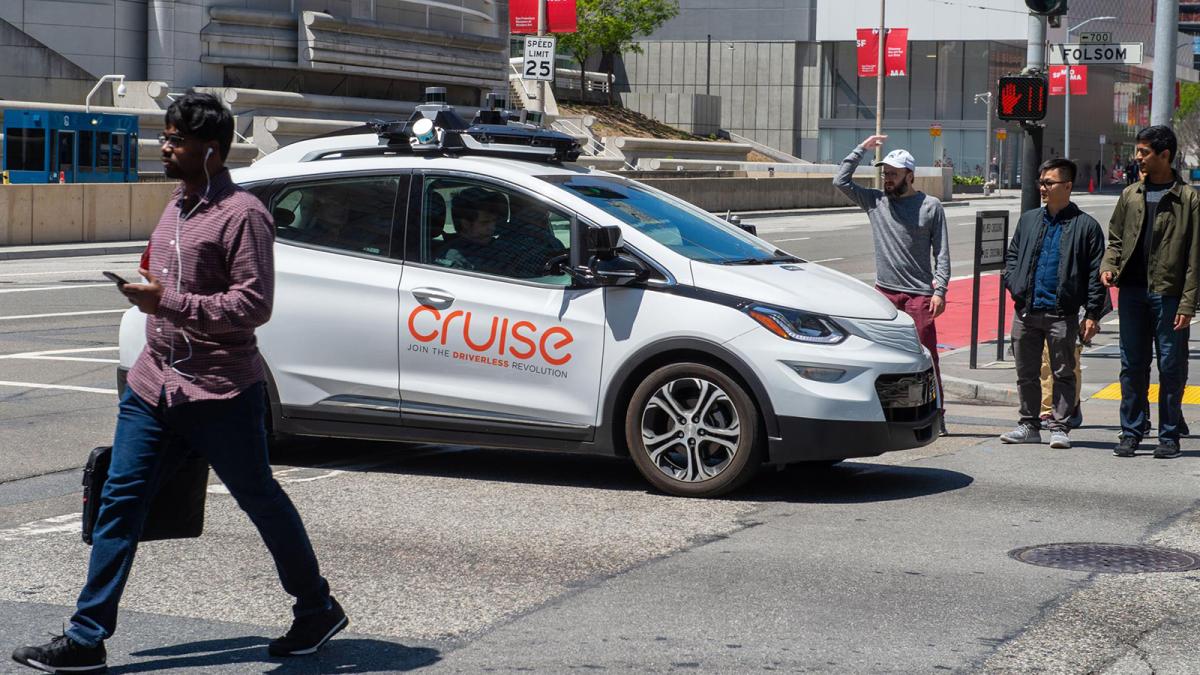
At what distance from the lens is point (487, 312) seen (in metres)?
8.33

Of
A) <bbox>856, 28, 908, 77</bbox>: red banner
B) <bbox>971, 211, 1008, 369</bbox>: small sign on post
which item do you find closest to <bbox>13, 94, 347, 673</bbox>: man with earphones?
<bbox>971, 211, 1008, 369</bbox>: small sign on post

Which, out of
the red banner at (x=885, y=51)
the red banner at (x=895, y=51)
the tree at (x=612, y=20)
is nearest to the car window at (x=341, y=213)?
the red banner at (x=895, y=51)

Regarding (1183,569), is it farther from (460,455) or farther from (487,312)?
(460,455)

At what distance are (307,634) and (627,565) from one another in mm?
1773

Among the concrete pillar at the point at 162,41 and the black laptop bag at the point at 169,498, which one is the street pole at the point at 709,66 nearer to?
the concrete pillar at the point at 162,41

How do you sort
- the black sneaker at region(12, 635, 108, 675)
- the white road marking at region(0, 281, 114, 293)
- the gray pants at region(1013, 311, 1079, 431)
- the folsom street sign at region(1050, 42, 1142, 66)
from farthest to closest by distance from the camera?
the white road marking at region(0, 281, 114, 293)
the folsom street sign at region(1050, 42, 1142, 66)
the gray pants at region(1013, 311, 1079, 431)
the black sneaker at region(12, 635, 108, 675)

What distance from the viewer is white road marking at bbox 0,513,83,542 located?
282 inches

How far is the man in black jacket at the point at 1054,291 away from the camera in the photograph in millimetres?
9859

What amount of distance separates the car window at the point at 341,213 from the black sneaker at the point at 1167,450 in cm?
462

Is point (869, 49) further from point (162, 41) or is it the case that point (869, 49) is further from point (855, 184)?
point (855, 184)

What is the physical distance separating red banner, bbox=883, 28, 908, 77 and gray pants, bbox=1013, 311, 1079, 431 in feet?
175

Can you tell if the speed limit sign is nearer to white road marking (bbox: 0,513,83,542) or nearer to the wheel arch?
the wheel arch

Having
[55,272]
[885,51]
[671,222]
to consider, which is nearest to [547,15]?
[55,272]

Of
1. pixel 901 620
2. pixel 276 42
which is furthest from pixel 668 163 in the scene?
pixel 901 620
